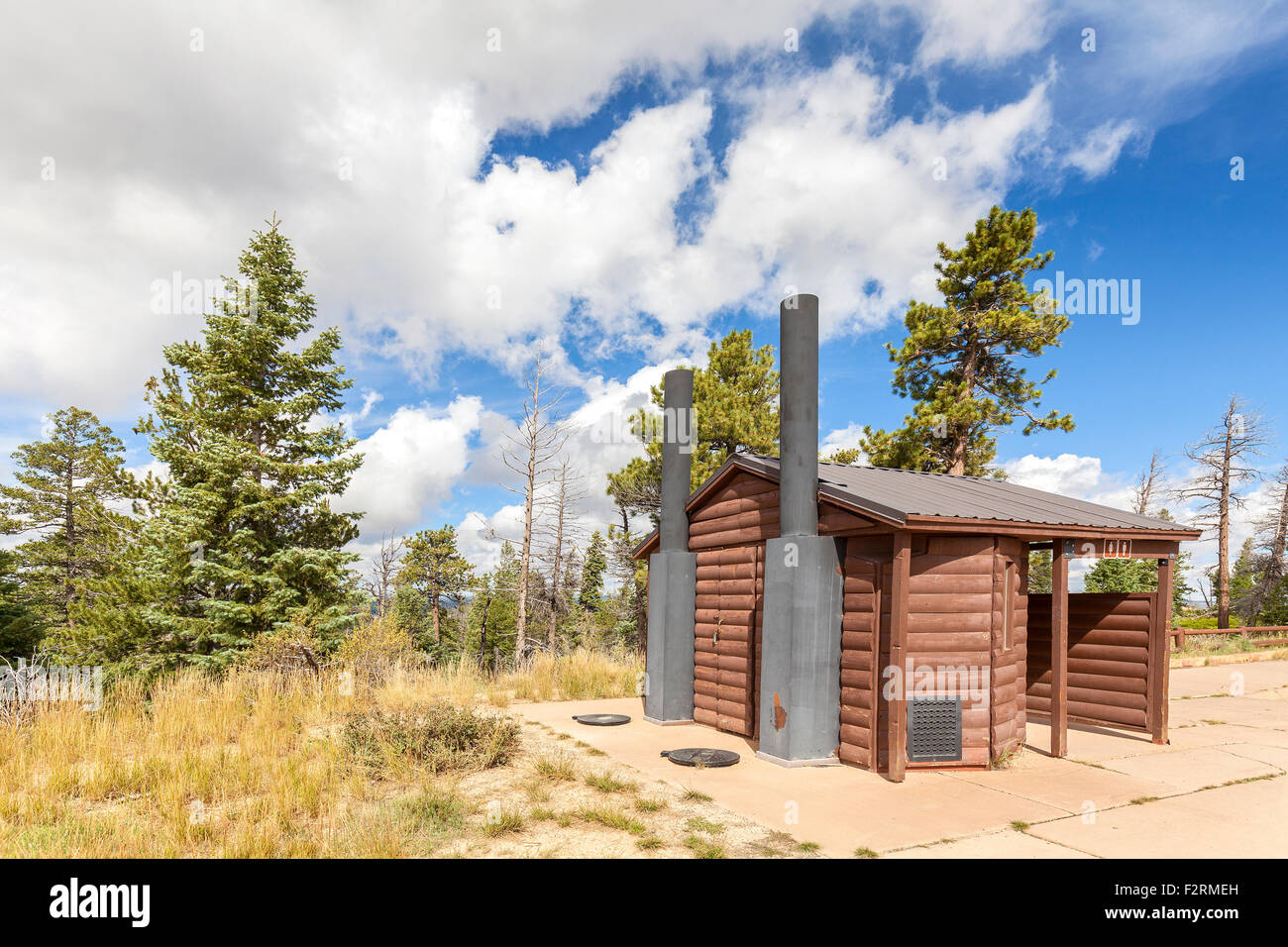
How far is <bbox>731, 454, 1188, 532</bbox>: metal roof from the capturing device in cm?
725

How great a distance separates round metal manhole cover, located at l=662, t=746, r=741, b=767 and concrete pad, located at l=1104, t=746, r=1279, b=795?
4299 mm

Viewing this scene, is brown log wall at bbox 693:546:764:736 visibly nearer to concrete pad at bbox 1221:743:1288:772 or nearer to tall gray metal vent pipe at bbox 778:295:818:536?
tall gray metal vent pipe at bbox 778:295:818:536

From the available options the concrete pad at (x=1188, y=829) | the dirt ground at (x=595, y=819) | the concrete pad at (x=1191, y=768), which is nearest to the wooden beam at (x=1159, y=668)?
the concrete pad at (x=1191, y=768)

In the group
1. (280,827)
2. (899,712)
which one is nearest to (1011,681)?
(899,712)

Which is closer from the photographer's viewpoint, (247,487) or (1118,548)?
(1118,548)

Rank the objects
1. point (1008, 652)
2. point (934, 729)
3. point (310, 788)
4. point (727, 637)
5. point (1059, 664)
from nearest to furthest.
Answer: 1. point (310, 788)
2. point (934, 729)
3. point (1008, 652)
4. point (1059, 664)
5. point (727, 637)

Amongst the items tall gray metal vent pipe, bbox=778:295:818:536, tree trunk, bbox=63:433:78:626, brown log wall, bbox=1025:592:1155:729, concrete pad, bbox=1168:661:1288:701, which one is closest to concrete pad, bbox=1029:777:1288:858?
brown log wall, bbox=1025:592:1155:729

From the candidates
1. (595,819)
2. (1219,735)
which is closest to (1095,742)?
(1219,735)

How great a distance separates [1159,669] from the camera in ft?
29.3

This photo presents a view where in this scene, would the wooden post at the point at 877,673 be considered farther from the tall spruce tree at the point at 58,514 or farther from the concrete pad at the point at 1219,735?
the tall spruce tree at the point at 58,514

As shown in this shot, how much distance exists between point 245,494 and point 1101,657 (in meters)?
16.5

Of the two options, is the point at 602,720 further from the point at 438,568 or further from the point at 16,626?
the point at 438,568

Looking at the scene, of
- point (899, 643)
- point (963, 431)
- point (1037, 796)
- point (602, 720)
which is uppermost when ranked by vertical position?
point (963, 431)
